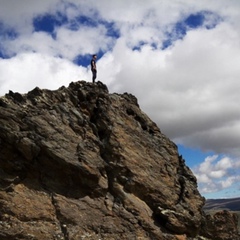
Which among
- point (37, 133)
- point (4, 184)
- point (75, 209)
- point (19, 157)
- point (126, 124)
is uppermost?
point (126, 124)

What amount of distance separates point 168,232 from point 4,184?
19.1 m

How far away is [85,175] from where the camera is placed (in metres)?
39.1

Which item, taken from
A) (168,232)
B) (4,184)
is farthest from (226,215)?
(4,184)

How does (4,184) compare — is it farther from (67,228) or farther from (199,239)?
(199,239)

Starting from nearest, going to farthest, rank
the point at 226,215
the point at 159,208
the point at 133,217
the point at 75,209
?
the point at 75,209 → the point at 133,217 → the point at 159,208 → the point at 226,215

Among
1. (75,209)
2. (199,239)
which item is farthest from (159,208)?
(75,209)

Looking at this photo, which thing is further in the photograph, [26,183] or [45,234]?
[26,183]

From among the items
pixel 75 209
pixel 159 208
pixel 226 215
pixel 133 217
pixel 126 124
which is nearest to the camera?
pixel 75 209

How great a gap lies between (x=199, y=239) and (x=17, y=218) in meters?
23.0

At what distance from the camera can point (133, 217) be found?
3944cm

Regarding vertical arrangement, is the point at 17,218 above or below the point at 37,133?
below

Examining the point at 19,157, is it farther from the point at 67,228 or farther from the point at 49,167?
the point at 67,228

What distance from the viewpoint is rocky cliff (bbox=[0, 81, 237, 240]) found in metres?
35.7

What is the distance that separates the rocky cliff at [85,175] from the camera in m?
35.7
